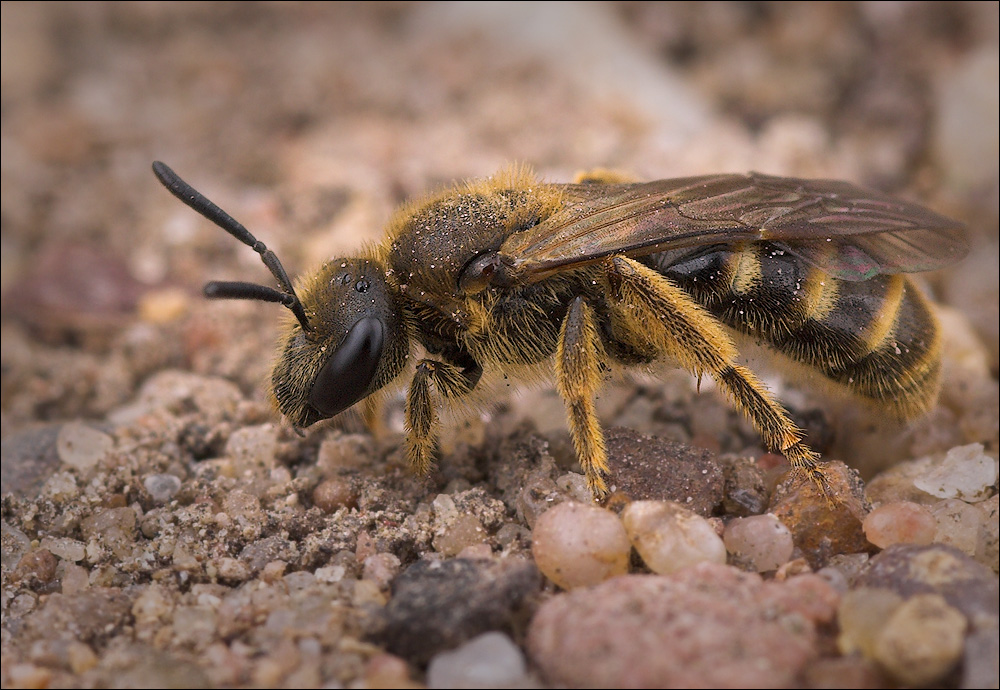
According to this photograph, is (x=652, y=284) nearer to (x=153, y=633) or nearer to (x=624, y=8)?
(x=153, y=633)

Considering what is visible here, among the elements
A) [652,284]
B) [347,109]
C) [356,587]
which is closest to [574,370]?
[652,284]

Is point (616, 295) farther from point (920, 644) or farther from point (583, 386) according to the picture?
point (920, 644)

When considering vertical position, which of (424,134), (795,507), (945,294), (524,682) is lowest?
(524,682)

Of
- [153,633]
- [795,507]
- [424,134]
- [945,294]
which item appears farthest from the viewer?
[424,134]

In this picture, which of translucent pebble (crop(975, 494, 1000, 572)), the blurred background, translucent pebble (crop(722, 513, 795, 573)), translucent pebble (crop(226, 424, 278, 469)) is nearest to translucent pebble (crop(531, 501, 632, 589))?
translucent pebble (crop(722, 513, 795, 573))

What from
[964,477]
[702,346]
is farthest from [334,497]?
[964,477]

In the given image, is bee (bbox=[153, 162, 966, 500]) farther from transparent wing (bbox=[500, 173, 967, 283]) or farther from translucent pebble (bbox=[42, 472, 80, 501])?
translucent pebble (bbox=[42, 472, 80, 501])
